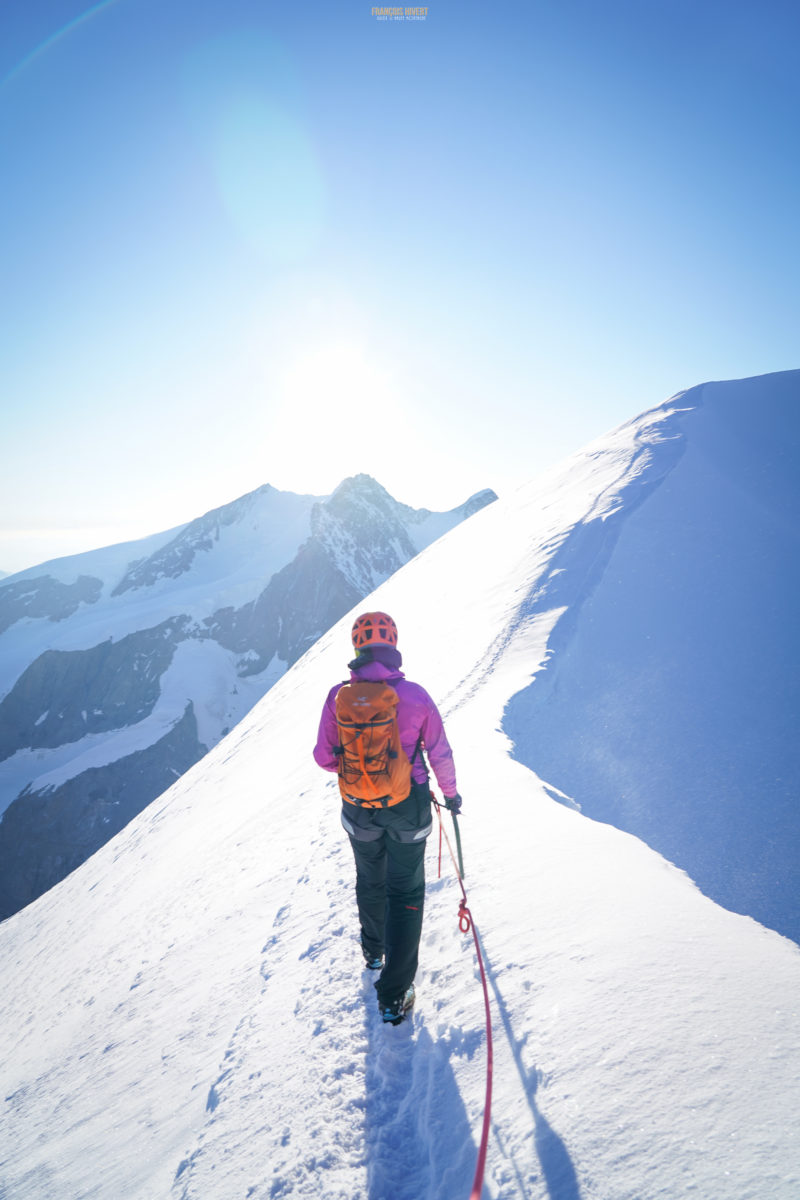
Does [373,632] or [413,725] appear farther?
[373,632]

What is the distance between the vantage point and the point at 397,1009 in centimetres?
356

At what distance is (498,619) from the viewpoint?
1123 cm

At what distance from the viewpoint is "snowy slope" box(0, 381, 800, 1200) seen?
7.78ft

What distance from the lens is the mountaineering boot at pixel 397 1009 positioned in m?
3.56

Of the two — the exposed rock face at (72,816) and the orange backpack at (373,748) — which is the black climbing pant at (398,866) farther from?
the exposed rock face at (72,816)

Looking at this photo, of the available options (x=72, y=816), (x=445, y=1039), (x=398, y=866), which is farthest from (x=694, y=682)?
(x=72, y=816)

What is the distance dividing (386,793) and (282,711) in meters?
14.2

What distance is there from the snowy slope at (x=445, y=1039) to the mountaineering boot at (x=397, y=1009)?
0.30 feet

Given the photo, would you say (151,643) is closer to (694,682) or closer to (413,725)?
(694,682)

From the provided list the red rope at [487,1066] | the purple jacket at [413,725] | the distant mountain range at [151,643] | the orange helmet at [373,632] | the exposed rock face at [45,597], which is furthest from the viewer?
the exposed rock face at [45,597]

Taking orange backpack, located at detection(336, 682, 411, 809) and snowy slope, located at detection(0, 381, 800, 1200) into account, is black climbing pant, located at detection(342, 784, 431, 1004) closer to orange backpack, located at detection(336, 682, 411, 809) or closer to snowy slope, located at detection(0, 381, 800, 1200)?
orange backpack, located at detection(336, 682, 411, 809)

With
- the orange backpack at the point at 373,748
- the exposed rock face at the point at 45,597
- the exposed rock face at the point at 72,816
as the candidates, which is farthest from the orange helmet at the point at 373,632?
the exposed rock face at the point at 45,597

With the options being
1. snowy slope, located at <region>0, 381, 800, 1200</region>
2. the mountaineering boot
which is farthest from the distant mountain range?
the mountaineering boot

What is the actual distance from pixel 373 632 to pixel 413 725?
Result: 798 mm
